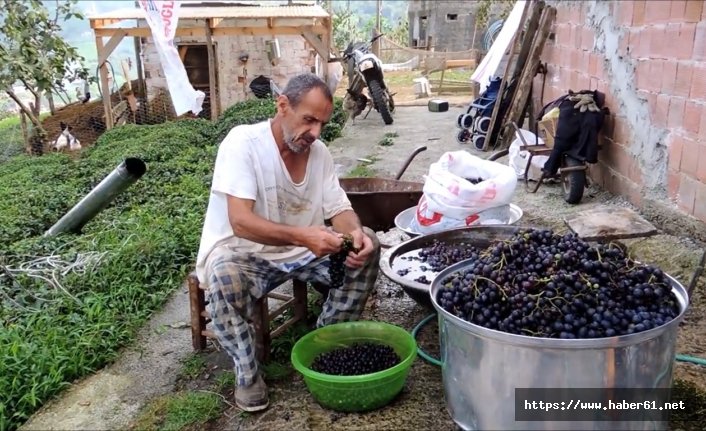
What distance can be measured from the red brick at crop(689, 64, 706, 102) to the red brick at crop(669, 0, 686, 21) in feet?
1.34

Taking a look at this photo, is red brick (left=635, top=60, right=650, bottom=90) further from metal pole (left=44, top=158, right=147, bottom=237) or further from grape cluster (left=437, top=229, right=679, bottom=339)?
metal pole (left=44, top=158, right=147, bottom=237)

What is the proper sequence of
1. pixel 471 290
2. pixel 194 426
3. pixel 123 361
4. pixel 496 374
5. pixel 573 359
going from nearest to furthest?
pixel 573 359
pixel 496 374
pixel 471 290
pixel 194 426
pixel 123 361

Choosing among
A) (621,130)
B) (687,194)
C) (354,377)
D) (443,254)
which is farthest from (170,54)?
(354,377)

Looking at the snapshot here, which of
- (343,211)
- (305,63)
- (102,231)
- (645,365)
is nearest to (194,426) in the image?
(343,211)

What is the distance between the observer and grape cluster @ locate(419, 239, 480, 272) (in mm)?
3105

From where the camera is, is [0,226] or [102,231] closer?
[102,231]

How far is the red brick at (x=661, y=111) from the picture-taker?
4164mm

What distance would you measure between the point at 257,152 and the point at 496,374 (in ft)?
4.72

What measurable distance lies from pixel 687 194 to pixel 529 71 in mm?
3241

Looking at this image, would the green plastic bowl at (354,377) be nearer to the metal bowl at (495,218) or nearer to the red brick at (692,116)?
the metal bowl at (495,218)

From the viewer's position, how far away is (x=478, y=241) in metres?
3.33

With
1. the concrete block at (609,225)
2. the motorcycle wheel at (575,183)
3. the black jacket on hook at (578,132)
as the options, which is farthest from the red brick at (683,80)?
the motorcycle wheel at (575,183)

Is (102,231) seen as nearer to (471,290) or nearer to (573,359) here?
(471,290)

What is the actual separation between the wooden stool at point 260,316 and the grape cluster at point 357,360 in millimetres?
356
